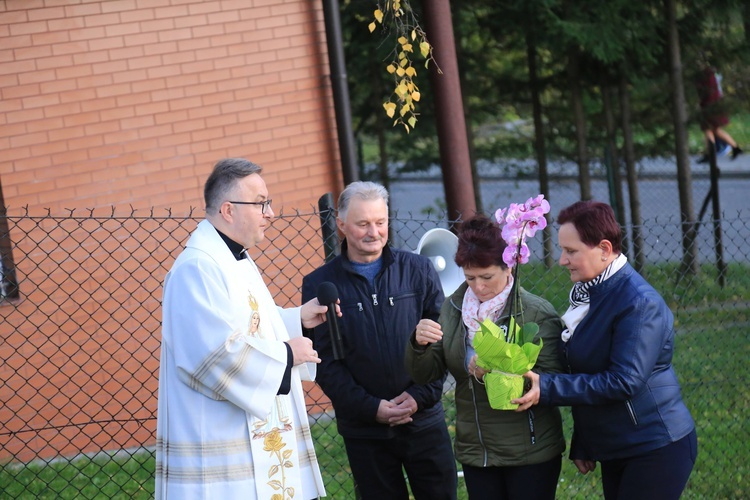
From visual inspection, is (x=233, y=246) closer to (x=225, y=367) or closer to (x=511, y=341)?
(x=225, y=367)

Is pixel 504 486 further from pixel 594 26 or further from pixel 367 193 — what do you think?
pixel 594 26

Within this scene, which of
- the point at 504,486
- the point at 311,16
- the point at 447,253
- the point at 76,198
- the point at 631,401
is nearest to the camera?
the point at 631,401

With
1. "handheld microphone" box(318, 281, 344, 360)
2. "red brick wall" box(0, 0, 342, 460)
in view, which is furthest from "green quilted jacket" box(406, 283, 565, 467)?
"red brick wall" box(0, 0, 342, 460)

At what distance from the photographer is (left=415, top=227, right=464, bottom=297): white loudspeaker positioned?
530cm

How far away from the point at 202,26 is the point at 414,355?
4.30 meters

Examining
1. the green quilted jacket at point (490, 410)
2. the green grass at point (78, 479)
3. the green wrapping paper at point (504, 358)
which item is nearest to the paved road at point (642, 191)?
the green grass at point (78, 479)

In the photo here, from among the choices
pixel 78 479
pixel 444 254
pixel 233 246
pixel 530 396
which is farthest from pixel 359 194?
pixel 78 479

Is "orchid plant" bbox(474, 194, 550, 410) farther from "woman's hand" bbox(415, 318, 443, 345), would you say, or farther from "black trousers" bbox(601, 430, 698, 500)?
"black trousers" bbox(601, 430, 698, 500)

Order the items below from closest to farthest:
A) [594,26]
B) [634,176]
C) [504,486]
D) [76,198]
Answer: [504,486] < [76,198] < [594,26] < [634,176]

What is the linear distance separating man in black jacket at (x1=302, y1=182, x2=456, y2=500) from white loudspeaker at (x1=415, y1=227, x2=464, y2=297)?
21.5 inches

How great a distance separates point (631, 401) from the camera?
4.02 m

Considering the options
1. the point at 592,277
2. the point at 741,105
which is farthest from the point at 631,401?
the point at 741,105

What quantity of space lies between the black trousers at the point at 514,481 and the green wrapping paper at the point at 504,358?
1.31ft

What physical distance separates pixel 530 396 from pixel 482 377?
0.27m
